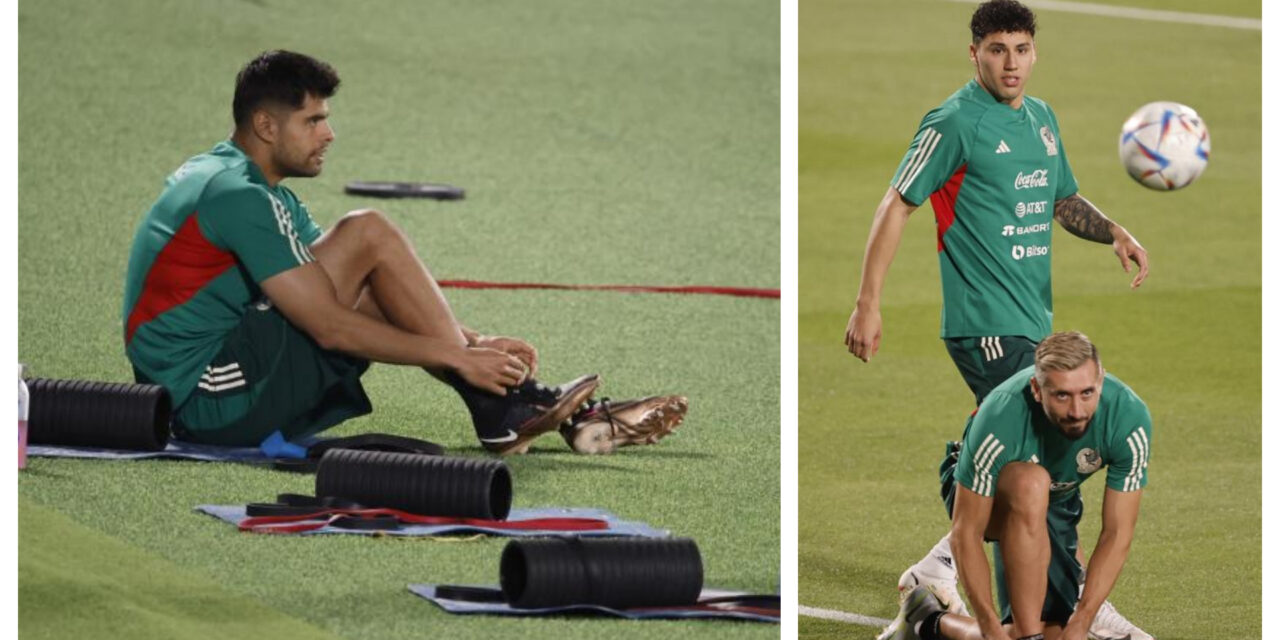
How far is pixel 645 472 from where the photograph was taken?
309 inches

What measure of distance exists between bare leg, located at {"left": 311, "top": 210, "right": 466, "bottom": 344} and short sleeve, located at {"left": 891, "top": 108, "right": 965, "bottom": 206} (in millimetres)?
1727

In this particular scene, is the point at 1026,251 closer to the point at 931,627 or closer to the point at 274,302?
the point at 931,627

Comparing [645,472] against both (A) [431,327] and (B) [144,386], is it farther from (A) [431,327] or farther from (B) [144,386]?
(B) [144,386]

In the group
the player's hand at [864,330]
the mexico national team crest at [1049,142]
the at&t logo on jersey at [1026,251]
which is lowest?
the player's hand at [864,330]

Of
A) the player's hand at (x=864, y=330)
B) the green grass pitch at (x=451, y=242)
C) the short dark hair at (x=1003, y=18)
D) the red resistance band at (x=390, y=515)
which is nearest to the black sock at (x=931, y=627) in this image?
the green grass pitch at (x=451, y=242)

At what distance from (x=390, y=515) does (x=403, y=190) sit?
5.86 m

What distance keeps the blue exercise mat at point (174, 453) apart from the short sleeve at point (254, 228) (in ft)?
1.99

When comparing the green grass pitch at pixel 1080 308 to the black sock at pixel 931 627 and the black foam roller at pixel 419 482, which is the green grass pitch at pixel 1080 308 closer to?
the black sock at pixel 931 627

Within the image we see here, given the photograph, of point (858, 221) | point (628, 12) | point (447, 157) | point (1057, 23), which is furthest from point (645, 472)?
point (1057, 23)

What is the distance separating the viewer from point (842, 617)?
708 cm

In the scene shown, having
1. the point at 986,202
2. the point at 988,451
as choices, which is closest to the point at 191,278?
the point at 986,202

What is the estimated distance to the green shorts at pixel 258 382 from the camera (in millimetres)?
7629

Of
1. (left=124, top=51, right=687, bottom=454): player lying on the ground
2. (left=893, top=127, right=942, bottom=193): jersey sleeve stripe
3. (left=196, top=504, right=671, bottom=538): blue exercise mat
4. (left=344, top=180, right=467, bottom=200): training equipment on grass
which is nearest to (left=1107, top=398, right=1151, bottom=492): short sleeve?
(left=893, top=127, right=942, bottom=193): jersey sleeve stripe

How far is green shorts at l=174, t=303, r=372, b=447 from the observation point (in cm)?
763
